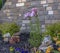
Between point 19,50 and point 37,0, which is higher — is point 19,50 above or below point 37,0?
below

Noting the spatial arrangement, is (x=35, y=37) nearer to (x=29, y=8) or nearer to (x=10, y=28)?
(x=10, y=28)

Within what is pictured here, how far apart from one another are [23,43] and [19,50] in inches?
23.4

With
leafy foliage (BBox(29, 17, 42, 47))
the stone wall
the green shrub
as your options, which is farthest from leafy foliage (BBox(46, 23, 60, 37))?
the green shrub

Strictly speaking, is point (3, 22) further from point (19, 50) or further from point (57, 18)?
point (19, 50)

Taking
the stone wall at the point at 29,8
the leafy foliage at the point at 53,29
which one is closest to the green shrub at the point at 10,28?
the stone wall at the point at 29,8

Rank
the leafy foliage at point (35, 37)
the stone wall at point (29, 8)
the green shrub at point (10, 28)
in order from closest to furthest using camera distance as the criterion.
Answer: the leafy foliage at point (35, 37)
the stone wall at point (29, 8)
the green shrub at point (10, 28)

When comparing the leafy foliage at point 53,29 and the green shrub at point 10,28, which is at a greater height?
the leafy foliage at point 53,29

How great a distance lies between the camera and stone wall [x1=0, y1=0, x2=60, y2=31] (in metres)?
6.56

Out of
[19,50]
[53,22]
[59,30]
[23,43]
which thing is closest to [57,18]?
[53,22]

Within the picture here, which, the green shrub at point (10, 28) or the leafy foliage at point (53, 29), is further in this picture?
the green shrub at point (10, 28)

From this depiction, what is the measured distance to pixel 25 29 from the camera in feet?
22.5

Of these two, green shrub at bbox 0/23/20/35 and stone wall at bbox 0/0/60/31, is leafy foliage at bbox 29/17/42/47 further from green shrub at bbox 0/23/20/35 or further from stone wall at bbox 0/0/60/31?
green shrub at bbox 0/23/20/35

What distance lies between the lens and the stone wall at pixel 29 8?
6564 mm

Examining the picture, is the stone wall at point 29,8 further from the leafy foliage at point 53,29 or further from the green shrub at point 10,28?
the leafy foliage at point 53,29
